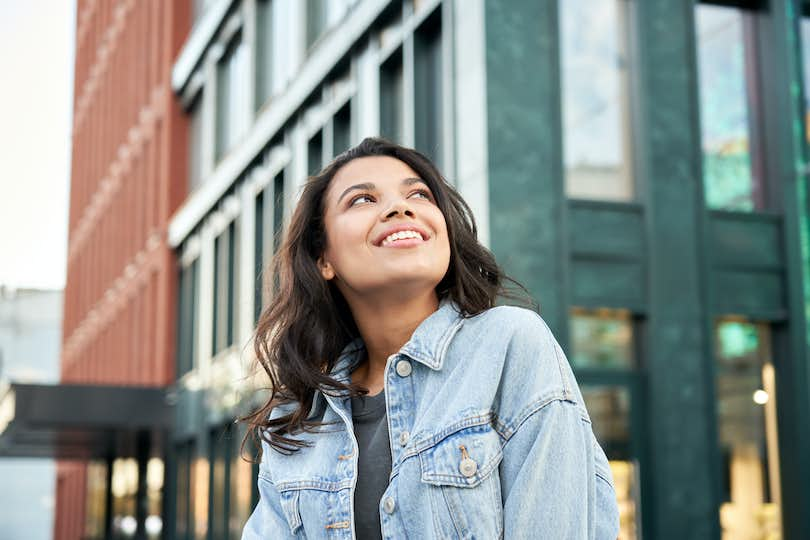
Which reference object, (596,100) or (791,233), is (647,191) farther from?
(791,233)

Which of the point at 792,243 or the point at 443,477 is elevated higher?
the point at 792,243

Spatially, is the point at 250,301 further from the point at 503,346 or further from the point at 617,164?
the point at 503,346

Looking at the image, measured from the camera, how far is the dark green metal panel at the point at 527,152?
11.1 meters

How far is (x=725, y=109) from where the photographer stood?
496 inches

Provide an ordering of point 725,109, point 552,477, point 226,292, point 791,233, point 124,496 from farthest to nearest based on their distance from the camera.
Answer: point 124,496
point 226,292
point 725,109
point 791,233
point 552,477

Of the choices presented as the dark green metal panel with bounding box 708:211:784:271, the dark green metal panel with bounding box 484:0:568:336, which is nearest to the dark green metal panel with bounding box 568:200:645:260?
the dark green metal panel with bounding box 484:0:568:336

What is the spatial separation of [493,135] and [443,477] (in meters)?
8.78

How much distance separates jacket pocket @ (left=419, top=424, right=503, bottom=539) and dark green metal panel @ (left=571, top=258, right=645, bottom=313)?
8.99 metres

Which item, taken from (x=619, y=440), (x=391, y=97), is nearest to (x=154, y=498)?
(x=391, y=97)

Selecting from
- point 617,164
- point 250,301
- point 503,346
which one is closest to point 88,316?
point 250,301

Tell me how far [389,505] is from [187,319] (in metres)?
22.5

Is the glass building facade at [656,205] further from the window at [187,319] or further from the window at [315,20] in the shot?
the window at [187,319]

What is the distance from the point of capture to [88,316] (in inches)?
1512

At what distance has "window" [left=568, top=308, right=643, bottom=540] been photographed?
1145 centimetres
